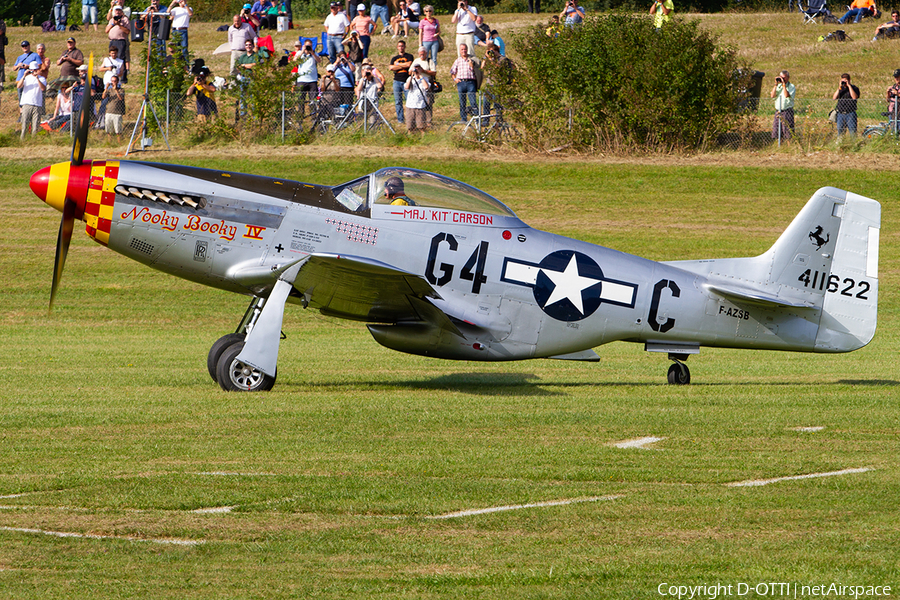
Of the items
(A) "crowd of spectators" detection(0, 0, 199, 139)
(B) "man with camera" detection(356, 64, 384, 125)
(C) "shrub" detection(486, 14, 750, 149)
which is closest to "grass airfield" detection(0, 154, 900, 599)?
(C) "shrub" detection(486, 14, 750, 149)

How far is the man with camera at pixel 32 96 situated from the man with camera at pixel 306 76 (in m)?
7.74

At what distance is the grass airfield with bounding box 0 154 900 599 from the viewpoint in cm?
581

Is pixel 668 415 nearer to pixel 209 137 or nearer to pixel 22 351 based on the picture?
pixel 22 351

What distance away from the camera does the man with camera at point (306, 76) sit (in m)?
30.4

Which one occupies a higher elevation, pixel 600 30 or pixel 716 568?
pixel 600 30

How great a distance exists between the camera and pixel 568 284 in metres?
12.5

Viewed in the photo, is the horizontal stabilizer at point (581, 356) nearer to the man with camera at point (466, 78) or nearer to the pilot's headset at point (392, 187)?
the pilot's headset at point (392, 187)

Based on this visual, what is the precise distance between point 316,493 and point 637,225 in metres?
20.3

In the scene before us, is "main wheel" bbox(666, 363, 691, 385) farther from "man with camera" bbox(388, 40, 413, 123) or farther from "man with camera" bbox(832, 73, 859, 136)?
"man with camera" bbox(832, 73, 859, 136)

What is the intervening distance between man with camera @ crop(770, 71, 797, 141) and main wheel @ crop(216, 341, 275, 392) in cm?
2229

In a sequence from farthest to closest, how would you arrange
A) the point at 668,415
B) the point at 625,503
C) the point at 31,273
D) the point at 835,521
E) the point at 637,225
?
the point at 637,225 < the point at 31,273 < the point at 668,415 < the point at 625,503 < the point at 835,521

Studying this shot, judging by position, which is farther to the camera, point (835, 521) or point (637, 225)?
point (637, 225)

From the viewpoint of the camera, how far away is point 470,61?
3038cm

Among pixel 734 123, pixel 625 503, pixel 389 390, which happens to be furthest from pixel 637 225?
pixel 625 503
